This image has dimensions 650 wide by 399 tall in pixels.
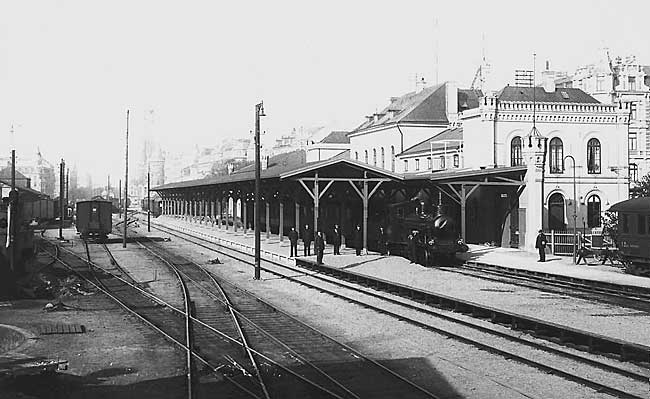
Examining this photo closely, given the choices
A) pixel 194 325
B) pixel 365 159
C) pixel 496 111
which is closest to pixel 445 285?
pixel 194 325

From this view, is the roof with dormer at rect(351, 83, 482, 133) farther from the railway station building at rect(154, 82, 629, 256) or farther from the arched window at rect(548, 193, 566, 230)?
the arched window at rect(548, 193, 566, 230)

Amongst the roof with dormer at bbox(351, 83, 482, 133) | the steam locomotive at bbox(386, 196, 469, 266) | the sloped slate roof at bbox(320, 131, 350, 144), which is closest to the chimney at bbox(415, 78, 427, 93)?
the roof with dormer at bbox(351, 83, 482, 133)

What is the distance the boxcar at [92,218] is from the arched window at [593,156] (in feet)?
102

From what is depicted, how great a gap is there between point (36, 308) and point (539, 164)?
26312mm

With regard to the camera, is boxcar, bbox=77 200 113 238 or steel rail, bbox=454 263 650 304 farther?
boxcar, bbox=77 200 113 238

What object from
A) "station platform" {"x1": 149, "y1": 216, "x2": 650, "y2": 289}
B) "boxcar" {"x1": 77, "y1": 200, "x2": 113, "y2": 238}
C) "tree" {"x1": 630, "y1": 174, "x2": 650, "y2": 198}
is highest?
"tree" {"x1": 630, "y1": 174, "x2": 650, "y2": 198}

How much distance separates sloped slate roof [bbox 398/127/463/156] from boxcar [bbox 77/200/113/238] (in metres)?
23.5

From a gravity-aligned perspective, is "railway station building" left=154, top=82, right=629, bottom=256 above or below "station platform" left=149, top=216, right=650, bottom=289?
above

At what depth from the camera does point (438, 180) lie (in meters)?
37.2

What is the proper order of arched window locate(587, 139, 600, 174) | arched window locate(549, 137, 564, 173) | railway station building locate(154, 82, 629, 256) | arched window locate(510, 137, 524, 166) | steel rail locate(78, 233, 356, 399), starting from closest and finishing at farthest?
steel rail locate(78, 233, 356, 399)
railway station building locate(154, 82, 629, 256)
arched window locate(549, 137, 564, 173)
arched window locate(510, 137, 524, 166)
arched window locate(587, 139, 600, 174)

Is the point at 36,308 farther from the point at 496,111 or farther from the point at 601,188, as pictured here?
the point at 601,188

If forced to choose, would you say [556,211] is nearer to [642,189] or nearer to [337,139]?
[642,189]

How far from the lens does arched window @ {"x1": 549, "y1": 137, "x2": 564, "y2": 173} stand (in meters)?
43.7

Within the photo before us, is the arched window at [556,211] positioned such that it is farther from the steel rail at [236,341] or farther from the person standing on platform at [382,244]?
the steel rail at [236,341]
